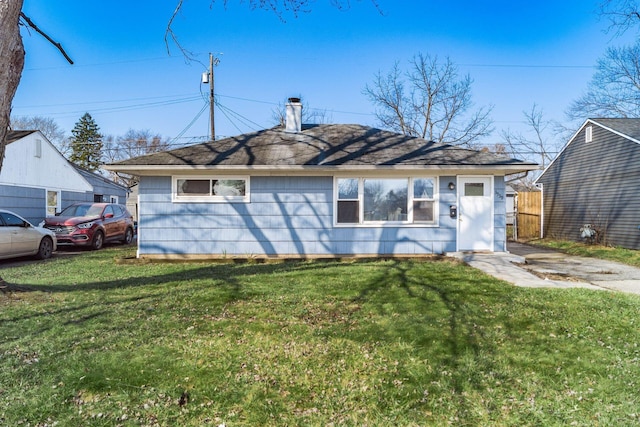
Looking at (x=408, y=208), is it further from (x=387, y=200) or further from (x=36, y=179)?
(x=36, y=179)

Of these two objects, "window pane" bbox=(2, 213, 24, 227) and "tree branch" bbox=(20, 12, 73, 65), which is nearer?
"tree branch" bbox=(20, 12, 73, 65)

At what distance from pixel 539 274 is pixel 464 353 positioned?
5.00 metres

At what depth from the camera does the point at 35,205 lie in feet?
48.4

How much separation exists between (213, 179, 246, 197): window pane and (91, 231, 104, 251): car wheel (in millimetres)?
5615

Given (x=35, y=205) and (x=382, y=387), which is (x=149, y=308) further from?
(x=35, y=205)

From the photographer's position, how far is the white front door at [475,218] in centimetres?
996

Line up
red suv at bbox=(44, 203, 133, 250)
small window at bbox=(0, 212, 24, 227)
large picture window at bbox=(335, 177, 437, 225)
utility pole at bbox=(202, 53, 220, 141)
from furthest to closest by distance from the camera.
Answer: utility pole at bbox=(202, 53, 220, 141) → red suv at bbox=(44, 203, 133, 250) → large picture window at bbox=(335, 177, 437, 225) → small window at bbox=(0, 212, 24, 227)

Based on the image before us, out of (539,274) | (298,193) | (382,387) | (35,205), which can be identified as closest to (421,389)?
(382,387)

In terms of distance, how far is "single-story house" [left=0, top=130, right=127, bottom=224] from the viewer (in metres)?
13.5

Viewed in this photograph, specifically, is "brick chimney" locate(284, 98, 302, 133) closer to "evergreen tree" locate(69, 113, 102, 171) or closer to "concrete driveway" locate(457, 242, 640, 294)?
"concrete driveway" locate(457, 242, 640, 294)

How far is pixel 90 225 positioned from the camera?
12438mm

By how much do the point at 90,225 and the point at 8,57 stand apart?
940 centimetres

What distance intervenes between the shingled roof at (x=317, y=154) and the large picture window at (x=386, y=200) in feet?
Answer: 2.08

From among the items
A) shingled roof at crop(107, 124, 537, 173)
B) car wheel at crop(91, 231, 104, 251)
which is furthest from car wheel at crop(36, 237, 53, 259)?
shingled roof at crop(107, 124, 537, 173)
